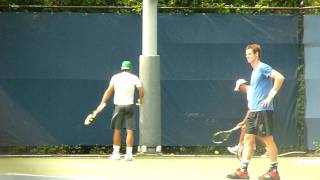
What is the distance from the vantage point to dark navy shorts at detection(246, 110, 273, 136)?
346 inches

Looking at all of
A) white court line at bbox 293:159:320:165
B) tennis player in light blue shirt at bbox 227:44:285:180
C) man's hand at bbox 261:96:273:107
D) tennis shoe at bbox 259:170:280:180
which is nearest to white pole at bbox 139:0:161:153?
white court line at bbox 293:159:320:165

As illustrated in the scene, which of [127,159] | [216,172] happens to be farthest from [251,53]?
[127,159]

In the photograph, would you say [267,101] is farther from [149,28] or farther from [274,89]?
[149,28]

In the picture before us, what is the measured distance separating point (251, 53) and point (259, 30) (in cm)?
367

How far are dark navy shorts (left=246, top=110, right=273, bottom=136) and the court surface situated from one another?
883 millimetres

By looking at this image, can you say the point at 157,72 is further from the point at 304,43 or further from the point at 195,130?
the point at 304,43

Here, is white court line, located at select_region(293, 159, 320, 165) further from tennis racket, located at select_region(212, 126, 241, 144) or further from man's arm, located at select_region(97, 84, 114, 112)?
man's arm, located at select_region(97, 84, 114, 112)

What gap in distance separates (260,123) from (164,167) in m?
2.31

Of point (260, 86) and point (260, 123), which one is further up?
point (260, 86)

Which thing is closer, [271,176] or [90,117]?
[271,176]

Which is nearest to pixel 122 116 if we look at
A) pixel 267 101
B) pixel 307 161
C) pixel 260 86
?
pixel 307 161

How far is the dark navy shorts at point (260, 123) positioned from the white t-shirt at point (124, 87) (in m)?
3.11

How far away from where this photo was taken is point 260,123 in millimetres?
8828

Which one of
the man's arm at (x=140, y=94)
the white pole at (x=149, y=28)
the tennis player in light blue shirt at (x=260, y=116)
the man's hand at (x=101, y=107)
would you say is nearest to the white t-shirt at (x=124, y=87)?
the man's arm at (x=140, y=94)
